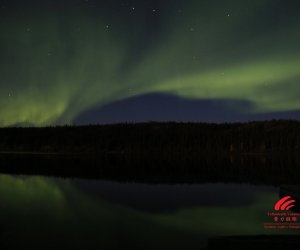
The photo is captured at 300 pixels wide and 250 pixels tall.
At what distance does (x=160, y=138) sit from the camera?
331ft

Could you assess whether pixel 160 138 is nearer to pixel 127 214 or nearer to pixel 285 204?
pixel 127 214

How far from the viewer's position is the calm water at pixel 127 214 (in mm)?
13250

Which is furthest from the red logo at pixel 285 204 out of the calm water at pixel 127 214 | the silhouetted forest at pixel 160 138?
the silhouetted forest at pixel 160 138

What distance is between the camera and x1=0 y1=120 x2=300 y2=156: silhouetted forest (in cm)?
9094

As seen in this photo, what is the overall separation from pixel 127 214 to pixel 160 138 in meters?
82.4

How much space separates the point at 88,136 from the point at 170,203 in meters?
90.9

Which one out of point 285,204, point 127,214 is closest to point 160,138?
point 127,214

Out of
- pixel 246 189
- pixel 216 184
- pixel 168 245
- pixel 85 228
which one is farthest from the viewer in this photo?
pixel 216 184

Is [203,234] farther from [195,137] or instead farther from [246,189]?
[195,137]

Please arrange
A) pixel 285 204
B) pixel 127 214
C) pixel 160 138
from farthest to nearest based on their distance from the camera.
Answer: pixel 160 138 < pixel 127 214 < pixel 285 204

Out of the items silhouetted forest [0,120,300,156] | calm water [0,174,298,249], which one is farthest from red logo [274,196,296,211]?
silhouetted forest [0,120,300,156]

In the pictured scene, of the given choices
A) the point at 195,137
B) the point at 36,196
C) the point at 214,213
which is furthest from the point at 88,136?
the point at 214,213

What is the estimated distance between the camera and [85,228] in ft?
49.9

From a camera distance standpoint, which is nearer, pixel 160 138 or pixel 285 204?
pixel 285 204
